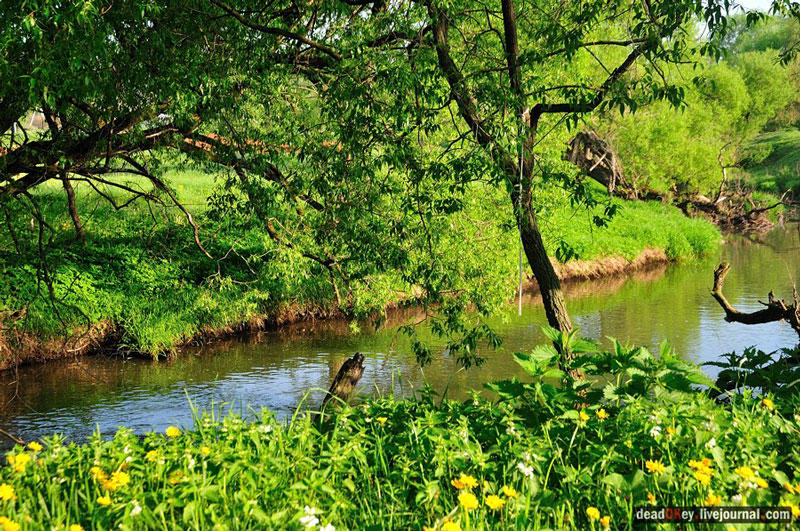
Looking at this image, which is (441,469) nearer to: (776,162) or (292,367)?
(292,367)

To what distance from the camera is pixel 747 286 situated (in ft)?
61.8

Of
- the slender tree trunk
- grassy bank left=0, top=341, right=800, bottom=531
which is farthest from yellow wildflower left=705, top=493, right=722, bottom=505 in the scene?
the slender tree trunk

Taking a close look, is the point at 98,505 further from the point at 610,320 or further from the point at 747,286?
the point at 747,286

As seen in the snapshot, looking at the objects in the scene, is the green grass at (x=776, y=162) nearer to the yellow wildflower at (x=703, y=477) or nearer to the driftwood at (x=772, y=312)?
the driftwood at (x=772, y=312)

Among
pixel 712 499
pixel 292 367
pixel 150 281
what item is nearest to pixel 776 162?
pixel 292 367

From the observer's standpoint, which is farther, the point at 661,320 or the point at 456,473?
the point at 661,320

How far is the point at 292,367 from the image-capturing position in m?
11.6

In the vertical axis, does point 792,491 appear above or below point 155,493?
below

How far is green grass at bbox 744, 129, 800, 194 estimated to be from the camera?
147ft

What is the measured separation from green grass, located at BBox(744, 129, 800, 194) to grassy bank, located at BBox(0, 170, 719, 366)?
105 ft

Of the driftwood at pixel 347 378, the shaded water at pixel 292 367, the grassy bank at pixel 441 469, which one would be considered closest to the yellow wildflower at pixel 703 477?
the grassy bank at pixel 441 469

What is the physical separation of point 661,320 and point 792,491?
1306cm

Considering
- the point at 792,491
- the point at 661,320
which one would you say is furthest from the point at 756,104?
the point at 792,491

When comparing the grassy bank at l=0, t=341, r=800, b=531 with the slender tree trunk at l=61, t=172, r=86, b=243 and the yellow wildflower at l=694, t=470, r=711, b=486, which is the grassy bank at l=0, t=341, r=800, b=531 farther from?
the slender tree trunk at l=61, t=172, r=86, b=243
